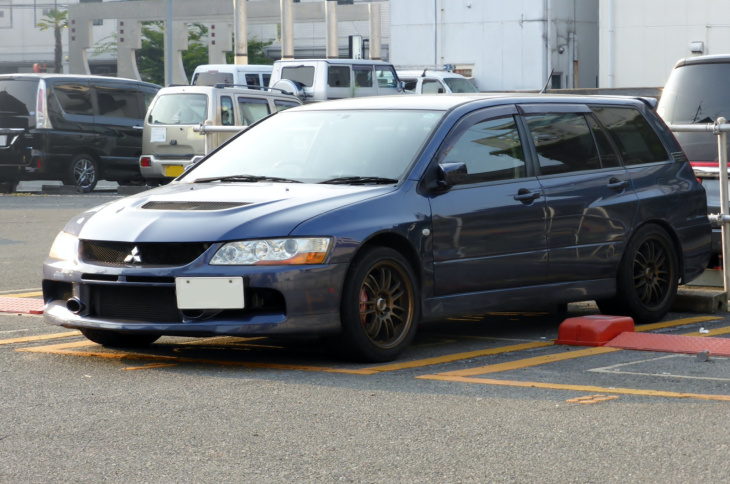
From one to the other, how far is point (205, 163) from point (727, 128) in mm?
3622

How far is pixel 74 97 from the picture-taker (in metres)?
23.0

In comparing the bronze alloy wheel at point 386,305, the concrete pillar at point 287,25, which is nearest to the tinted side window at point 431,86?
the concrete pillar at point 287,25

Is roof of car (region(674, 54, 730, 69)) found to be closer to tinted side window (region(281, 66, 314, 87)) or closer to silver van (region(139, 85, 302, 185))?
silver van (region(139, 85, 302, 185))

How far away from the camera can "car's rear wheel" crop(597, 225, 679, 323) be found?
29.0 ft

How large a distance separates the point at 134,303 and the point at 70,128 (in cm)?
1646

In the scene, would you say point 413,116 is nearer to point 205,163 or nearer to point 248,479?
point 205,163

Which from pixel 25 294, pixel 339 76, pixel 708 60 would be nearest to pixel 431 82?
pixel 339 76

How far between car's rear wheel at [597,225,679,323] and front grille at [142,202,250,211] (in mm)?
2951

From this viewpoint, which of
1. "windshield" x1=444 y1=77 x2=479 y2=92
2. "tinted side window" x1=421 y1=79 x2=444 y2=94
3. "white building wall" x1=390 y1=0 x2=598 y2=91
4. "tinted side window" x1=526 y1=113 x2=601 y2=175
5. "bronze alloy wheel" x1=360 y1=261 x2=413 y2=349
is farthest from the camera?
"white building wall" x1=390 y1=0 x2=598 y2=91

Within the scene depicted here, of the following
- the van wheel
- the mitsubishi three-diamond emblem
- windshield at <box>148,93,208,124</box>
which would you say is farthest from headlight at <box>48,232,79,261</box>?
the van wheel

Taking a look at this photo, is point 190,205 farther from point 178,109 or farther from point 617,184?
point 178,109

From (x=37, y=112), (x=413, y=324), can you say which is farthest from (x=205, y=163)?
(x=37, y=112)

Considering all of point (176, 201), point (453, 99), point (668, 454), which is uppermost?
point (453, 99)

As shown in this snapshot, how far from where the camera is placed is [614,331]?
8.05 metres
